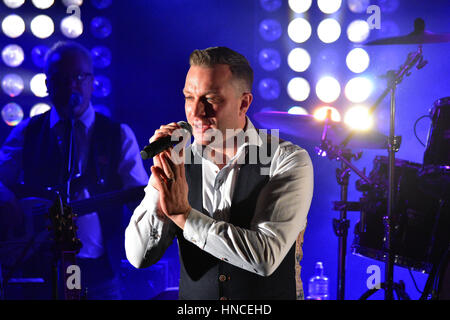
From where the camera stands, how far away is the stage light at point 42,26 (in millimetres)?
3558

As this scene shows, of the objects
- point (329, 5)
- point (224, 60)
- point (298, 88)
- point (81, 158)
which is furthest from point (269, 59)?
point (224, 60)

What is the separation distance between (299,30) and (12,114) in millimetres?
2317

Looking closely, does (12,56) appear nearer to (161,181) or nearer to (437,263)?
(161,181)

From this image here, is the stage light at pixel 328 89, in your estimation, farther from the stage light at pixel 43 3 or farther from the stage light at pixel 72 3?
the stage light at pixel 43 3

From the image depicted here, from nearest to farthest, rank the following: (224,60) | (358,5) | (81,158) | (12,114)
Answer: (224,60)
(81,158)
(12,114)
(358,5)

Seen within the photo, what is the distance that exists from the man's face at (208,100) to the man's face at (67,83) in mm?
1998

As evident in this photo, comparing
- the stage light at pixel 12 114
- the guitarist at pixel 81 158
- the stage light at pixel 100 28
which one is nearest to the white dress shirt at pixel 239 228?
the guitarist at pixel 81 158

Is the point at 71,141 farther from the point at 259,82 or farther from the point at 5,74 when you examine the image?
the point at 259,82

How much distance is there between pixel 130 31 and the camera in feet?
11.8

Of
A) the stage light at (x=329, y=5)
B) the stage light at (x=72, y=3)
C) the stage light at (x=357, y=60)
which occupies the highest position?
the stage light at (x=329, y=5)

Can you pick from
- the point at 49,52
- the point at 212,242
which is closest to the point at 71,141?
the point at 49,52

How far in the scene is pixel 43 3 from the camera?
3623 millimetres
